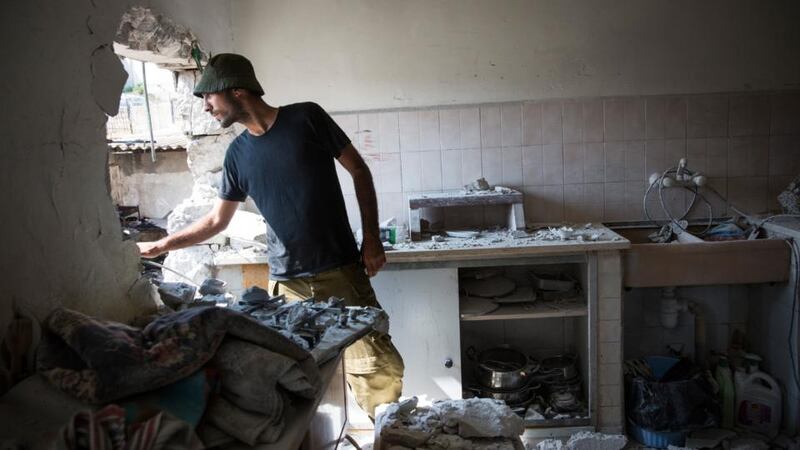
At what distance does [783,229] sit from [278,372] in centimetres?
269

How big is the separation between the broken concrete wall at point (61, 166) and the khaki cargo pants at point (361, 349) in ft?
2.32

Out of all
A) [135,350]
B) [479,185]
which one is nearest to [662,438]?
[479,185]

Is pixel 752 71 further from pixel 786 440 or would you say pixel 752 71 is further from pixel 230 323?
pixel 230 323

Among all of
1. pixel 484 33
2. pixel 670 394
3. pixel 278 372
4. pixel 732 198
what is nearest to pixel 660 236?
pixel 732 198

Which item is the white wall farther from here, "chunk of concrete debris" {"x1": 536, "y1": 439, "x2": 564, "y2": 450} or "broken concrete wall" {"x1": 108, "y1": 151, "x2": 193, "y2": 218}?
"chunk of concrete debris" {"x1": 536, "y1": 439, "x2": 564, "y2": 450}

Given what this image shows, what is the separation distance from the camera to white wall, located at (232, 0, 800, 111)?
3.32 metres

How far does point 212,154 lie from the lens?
10.4ft

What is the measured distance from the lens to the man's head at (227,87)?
2104mm

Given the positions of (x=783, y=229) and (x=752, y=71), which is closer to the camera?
(x=783, y=229)

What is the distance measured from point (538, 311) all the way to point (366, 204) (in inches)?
45.1

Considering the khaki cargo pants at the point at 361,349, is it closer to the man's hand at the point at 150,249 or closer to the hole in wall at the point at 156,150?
the man's hand at the point at 150,249

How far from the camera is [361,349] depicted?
2254 millimetres

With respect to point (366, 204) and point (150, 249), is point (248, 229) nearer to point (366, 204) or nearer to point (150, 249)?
point (366, 204)

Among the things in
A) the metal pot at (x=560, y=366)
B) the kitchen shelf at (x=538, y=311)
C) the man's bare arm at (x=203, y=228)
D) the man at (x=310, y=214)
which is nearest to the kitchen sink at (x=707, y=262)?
the kitchen shelf at (x=538, y=311)
